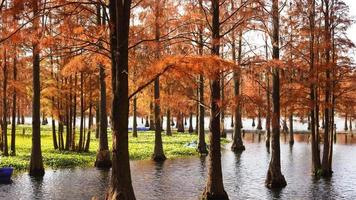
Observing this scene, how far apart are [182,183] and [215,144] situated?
7068 millimetres

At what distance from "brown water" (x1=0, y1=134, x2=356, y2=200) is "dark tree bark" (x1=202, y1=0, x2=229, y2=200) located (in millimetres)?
2566

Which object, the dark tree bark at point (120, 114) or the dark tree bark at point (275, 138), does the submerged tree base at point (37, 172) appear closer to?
the dark tree bark at point (275, 138)

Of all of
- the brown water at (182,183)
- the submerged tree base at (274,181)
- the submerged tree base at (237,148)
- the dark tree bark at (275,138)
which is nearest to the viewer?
the brown water at (182,183)

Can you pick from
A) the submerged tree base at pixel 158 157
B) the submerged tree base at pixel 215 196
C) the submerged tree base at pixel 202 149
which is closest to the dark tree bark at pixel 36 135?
the submerged tree base at pixel 158 157

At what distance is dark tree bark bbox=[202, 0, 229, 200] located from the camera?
19672mm

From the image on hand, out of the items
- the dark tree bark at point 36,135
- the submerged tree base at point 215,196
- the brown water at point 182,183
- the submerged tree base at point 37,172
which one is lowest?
the brown water at point 182,183

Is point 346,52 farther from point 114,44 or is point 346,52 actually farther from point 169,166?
point 114,44

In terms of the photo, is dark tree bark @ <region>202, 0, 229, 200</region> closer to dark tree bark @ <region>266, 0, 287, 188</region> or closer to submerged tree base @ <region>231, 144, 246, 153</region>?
dark tree bark @ <region>266, 0, 287, 188</region>

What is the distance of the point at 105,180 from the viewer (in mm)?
26391

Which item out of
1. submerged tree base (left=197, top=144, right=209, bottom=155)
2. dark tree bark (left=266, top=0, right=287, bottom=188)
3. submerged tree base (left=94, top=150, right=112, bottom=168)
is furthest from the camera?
submerged tree base (left=197, top=144, right=209, bottom=155)

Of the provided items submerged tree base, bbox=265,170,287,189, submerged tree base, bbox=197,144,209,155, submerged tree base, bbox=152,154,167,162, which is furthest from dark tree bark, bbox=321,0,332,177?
submerged tree base, bbox=197,144,209,155

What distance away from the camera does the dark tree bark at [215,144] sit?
64.5 ft

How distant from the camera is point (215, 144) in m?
20.2

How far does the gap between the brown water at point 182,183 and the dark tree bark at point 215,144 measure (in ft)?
8.42
